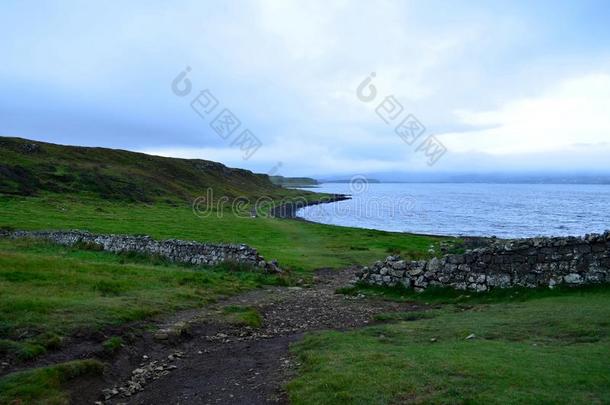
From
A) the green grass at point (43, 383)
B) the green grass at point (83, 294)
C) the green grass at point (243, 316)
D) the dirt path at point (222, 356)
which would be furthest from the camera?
the green grass at point (243, 316)

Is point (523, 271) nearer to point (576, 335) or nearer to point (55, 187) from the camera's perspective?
point (576, 335)

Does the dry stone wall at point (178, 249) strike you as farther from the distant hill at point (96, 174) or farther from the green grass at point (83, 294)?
the distant hill at point (96, 174)

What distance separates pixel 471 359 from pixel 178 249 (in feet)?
77.7

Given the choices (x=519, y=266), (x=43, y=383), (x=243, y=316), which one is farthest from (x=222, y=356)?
(x=519, y=266)

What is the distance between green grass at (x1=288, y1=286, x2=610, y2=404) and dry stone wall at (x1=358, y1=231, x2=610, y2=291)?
5.00 feet

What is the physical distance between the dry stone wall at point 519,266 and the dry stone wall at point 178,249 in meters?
9.65

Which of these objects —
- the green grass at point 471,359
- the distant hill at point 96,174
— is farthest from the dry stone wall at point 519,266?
the distant hill at point 96,174

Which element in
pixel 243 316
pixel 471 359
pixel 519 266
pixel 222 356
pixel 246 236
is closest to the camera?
pixel 471 359

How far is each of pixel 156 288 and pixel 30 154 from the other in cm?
11316

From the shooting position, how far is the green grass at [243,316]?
54.9 ft

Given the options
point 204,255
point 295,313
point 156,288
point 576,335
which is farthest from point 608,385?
point 204,255

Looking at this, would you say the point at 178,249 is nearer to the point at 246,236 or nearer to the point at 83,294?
the point at 83,294

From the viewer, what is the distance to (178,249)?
101ft

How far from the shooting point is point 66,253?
31375 millimetres
